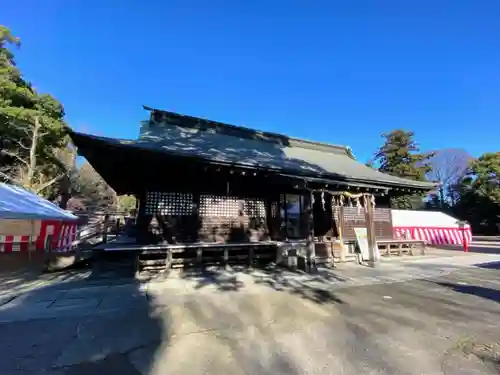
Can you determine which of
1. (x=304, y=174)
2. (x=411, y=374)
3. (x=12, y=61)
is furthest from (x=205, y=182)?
(x=12, y=61)

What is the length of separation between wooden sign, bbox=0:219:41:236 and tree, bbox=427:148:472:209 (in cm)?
4381

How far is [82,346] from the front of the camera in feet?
9.80

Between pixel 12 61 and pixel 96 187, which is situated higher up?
pixel 12 61

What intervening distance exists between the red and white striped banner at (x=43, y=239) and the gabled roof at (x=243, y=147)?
197 inches

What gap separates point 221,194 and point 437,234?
42.6 feet

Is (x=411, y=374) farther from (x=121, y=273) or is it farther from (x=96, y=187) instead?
(x=96, y=187)

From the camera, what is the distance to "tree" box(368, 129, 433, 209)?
29.0m

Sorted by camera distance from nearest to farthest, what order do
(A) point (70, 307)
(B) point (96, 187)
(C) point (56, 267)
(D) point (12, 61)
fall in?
(A) point (70, 307) < (C) point (56, 267) < (D) point (12, 61) < (B) point (96, 187)

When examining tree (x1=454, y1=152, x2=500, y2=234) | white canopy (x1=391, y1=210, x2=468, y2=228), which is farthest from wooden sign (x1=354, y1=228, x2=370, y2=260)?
tree (x1=454, y1=152, x2=500, y2=234)

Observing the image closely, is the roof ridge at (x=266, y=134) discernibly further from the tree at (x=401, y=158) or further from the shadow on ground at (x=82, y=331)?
the tree at (x=401, y=158)

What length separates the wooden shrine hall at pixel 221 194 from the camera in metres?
7.39

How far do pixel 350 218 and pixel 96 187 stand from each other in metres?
32.7

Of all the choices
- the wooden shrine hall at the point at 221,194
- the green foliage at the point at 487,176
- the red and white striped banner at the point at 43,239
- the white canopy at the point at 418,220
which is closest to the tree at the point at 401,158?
the green foliage at the point at 487,176

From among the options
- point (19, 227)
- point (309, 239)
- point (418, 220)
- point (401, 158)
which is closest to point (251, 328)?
point (309, 239)
